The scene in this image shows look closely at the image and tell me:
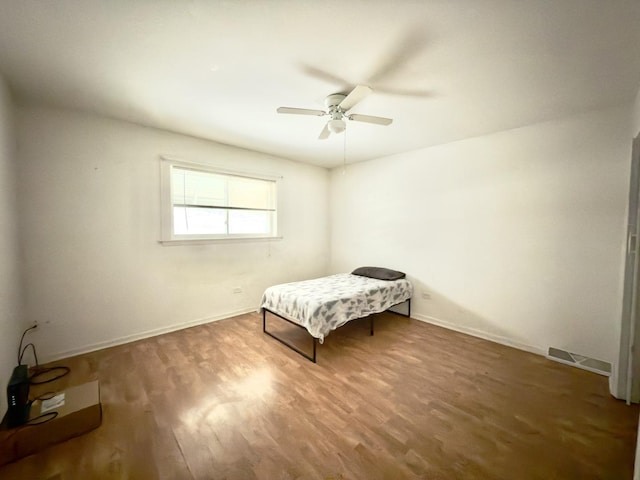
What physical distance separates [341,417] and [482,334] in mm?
2354

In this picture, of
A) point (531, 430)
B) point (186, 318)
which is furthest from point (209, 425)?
point (531, 430)

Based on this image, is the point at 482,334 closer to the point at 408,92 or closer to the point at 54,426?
the point at 408,92

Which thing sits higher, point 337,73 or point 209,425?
point 337,73

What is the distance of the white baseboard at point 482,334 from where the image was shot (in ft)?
9.11

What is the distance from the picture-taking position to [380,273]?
385 centimetres

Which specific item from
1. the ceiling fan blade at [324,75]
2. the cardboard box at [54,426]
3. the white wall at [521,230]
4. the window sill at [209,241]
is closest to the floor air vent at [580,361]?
the white wall at [521,230]

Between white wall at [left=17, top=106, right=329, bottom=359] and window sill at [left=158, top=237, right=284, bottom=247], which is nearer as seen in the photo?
white wall at [left=17, top=106, right=329, bottom=359]

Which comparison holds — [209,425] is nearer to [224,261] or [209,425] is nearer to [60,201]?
[224,261]

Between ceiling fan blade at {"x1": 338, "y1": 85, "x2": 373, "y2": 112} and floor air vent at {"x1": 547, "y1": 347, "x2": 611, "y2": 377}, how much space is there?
324cm

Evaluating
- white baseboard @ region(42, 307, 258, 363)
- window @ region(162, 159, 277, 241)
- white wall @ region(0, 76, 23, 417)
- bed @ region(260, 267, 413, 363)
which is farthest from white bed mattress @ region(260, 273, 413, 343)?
white wall @ region(0, 76, 23, 417)

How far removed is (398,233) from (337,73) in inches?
104

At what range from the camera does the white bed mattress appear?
258 cm

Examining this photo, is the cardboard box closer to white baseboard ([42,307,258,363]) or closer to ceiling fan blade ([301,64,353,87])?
white baseboard ([42,307,258,363])

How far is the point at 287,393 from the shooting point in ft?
6.69
